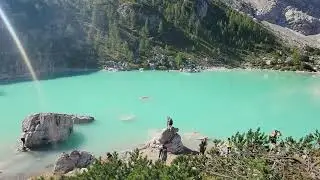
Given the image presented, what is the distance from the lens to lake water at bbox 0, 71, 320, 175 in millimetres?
45653

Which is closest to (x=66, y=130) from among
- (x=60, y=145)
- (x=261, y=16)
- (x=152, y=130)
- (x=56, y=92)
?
(x=60, y=145)

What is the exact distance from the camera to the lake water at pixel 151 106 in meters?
45.7

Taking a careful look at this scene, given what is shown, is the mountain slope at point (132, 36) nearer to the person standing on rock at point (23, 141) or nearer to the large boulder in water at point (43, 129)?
the large boulder in water at point (43, 129)

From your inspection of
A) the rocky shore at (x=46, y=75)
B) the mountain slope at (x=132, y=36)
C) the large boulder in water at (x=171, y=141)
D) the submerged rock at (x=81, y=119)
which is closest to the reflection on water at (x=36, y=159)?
the submerged rock at (x=81, y=119)

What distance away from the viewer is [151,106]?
59.9m

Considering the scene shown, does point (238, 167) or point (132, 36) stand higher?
point (132, 36)

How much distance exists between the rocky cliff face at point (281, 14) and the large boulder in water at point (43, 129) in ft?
382

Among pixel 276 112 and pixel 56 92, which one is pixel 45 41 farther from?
pixel 276 112

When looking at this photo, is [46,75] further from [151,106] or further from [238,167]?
[238,167]

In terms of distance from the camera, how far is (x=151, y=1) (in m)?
124

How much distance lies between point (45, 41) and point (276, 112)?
55605 mm

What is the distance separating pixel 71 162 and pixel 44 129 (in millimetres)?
7281

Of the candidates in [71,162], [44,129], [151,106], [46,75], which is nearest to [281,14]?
[46,75]

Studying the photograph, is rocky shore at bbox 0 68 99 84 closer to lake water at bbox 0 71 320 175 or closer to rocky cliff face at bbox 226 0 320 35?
lake water at bbox 0 71 320 175
